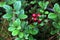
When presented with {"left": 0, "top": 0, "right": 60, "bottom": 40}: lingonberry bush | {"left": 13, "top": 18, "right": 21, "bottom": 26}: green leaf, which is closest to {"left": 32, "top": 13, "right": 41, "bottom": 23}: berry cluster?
{"left": 0, "top": 0, "right": 60, "bottom": 40}: lingonberry bush

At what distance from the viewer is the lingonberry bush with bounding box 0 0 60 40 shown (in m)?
1.11

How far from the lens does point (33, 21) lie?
1224 mm

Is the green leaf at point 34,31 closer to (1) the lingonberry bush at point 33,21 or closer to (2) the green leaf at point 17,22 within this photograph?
(1) the lingonberry bush at point 33,21

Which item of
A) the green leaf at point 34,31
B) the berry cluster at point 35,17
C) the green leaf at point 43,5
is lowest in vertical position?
the green leaf at point 34,31

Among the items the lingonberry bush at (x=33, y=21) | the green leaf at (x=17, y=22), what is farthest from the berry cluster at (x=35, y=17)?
the green leaf at (x=17, y=22)

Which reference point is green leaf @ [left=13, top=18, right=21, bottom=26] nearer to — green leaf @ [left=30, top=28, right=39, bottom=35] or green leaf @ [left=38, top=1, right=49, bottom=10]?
green leaf @ [left=30, top=28, right=39, bottom=35]

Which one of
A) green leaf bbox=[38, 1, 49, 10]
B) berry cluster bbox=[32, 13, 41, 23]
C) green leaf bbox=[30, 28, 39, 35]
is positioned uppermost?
green leaf bbox=[38, 1, 49, 10]

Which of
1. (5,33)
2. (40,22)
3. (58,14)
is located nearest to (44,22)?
(40,22)

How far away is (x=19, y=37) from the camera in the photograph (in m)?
1.11

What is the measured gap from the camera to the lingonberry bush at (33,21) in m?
1.11

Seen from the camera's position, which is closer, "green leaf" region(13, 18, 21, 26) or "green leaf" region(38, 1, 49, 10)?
"green leaf" region(13, 18, 21, 26)

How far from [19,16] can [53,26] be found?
25 cm

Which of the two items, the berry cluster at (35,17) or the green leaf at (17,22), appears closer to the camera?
the green leaf at (17,22)

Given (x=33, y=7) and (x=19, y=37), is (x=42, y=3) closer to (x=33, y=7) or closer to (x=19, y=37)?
(x=33, y=7)
